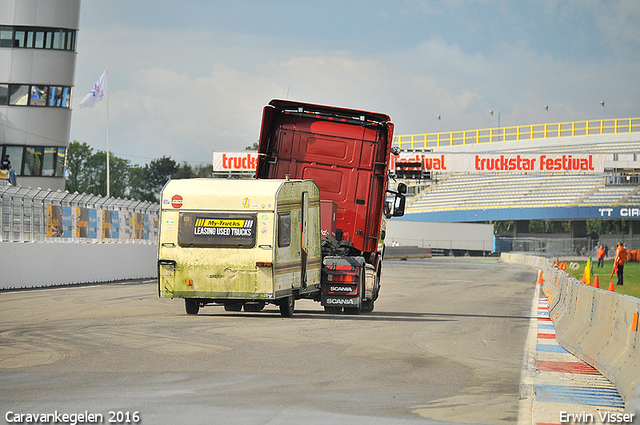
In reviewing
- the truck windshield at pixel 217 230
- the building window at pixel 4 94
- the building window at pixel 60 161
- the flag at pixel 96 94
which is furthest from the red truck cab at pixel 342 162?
the flag at pixel 96 94

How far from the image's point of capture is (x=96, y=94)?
49.4m

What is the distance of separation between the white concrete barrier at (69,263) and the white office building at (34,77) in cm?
1742

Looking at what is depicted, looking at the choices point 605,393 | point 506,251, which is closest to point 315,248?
point 605,393

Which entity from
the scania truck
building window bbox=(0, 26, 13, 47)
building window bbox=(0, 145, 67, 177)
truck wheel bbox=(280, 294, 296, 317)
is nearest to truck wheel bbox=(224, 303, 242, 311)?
the scania truck

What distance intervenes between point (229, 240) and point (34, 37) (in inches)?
1379

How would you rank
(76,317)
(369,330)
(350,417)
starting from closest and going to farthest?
(350,417), (369,330), (76,317)

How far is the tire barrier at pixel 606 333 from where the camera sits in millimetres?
7574

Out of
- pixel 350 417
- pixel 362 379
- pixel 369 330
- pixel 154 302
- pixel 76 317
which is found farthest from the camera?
pixel 154 302

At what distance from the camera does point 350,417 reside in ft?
21.1

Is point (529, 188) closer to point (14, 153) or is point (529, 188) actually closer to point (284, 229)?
point (14, 153)

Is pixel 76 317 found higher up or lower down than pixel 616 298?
lower down

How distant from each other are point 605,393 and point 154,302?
1276cm

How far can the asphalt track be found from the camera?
6.65m

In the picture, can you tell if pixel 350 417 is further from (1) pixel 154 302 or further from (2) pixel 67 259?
(2) pixel 67 259
